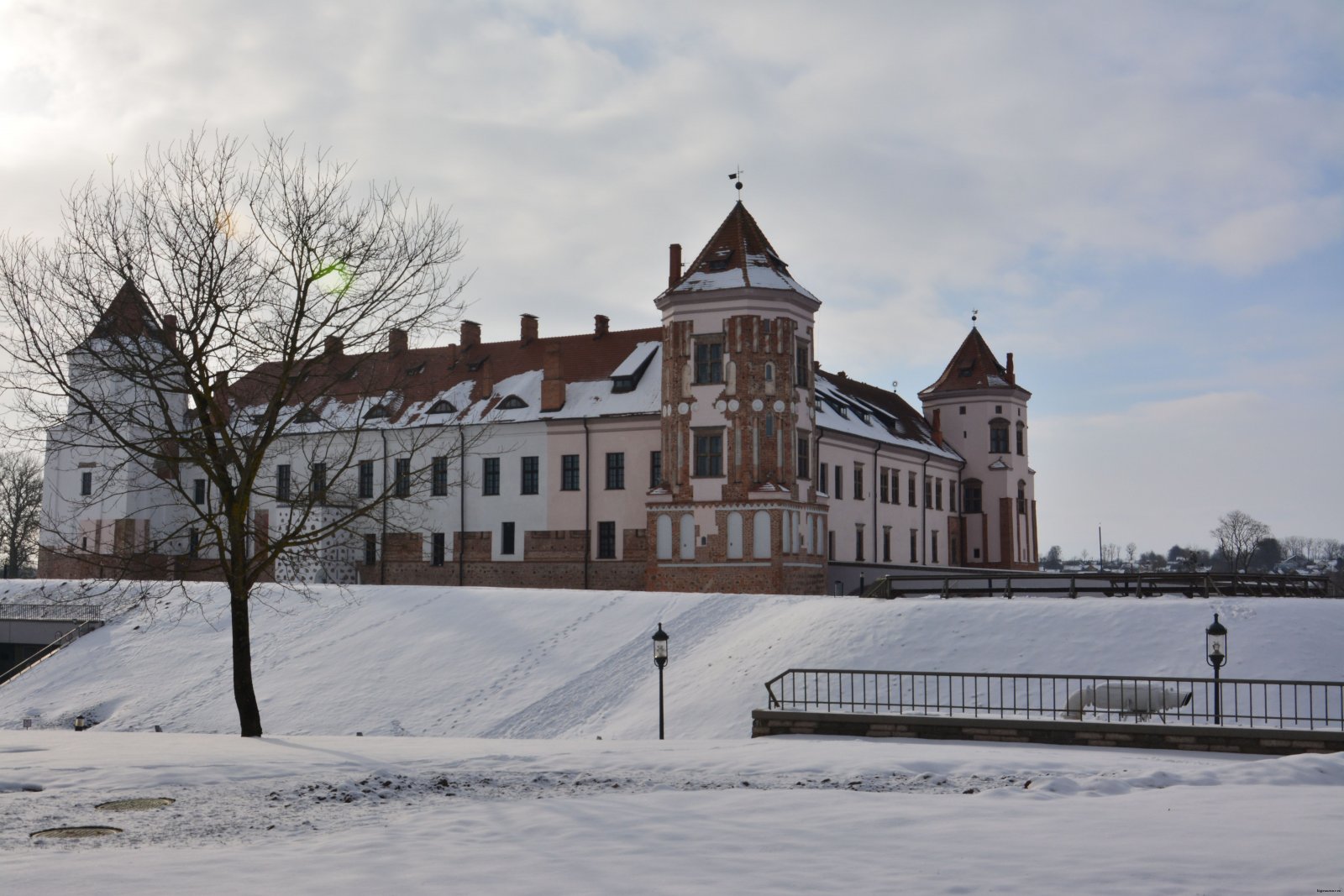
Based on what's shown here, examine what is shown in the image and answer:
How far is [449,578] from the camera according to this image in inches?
2094

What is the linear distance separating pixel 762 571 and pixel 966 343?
30.9 meters

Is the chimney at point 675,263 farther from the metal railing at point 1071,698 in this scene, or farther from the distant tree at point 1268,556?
the distant tree at point 1268,556

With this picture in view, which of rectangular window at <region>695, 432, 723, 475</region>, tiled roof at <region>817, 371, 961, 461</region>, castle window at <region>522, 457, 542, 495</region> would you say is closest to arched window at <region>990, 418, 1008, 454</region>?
tiled roof at <region>817, 371, 961, 461</region>

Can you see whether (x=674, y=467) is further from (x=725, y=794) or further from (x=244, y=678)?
(x=725, y=794)

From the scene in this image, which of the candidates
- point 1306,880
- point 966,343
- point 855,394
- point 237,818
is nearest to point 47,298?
point 237,818

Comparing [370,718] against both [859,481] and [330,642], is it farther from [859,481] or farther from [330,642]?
[859,481]

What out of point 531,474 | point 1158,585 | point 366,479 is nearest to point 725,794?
point 1158,585

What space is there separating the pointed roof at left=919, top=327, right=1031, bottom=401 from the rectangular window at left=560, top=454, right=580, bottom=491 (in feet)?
85.2

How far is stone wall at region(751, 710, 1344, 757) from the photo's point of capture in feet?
58.1

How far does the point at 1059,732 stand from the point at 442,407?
40.3 meters

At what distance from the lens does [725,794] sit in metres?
12.9

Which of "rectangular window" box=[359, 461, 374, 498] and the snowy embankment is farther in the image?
"rectangular window" box=[359, 461, 374, 498]

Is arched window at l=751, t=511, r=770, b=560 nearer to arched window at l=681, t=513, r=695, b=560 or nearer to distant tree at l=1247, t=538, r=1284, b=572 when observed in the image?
arched window at l=681, t=513, r=695, b=560

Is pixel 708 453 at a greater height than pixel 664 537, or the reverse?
pixel 708 453
